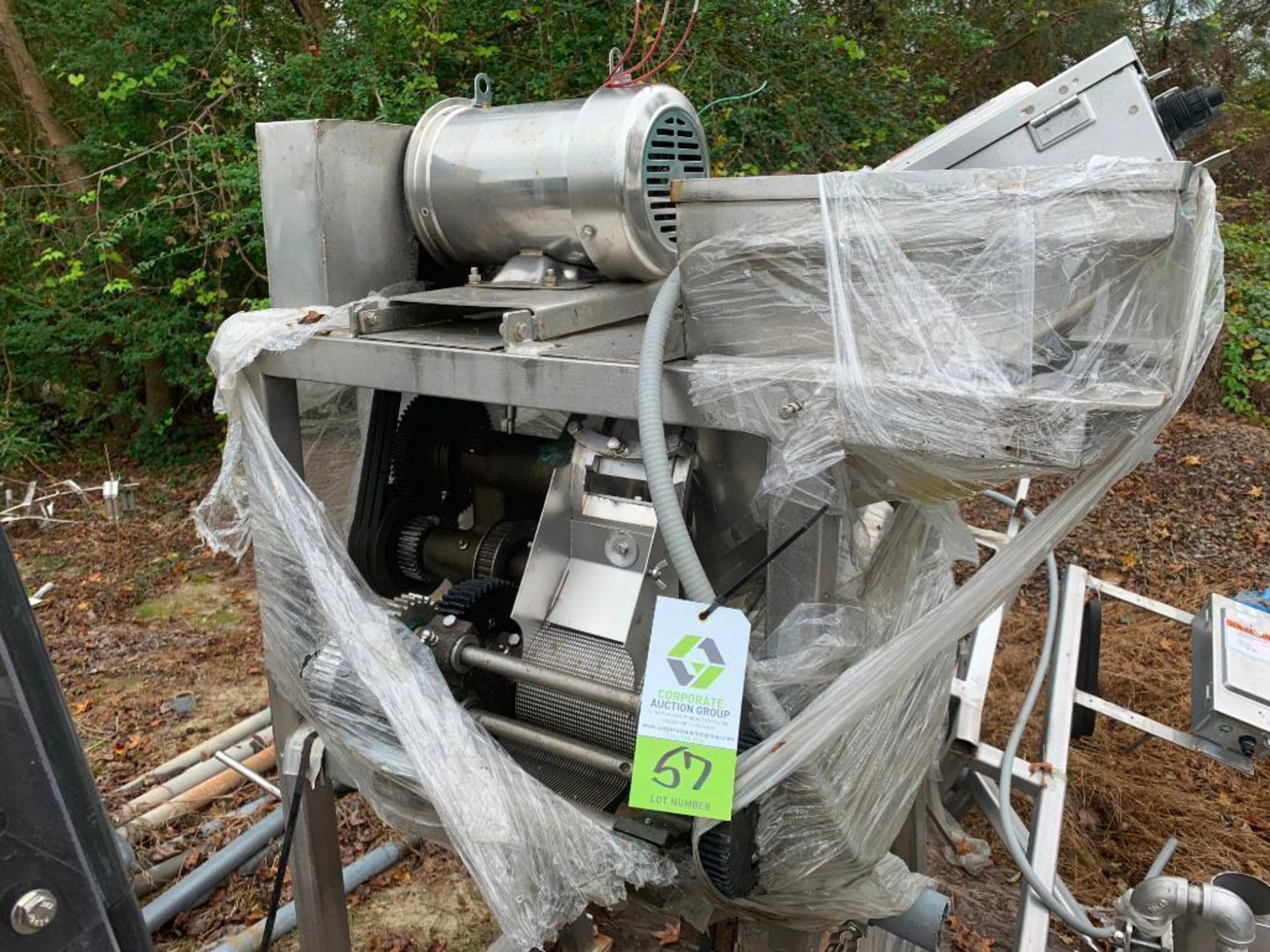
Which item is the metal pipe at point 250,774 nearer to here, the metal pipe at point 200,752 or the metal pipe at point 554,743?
the metal pipe at point 200,752

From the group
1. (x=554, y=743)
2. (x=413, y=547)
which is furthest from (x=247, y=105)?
(x=554, y=743)

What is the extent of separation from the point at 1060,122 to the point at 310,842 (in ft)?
5.23

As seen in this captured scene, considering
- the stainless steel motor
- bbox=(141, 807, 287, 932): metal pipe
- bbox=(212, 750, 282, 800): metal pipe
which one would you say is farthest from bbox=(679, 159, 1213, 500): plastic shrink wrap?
bbox=(212, 750, 282, 800): metal pipe

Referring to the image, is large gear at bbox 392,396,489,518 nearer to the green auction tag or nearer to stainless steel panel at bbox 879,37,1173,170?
the green auction tag

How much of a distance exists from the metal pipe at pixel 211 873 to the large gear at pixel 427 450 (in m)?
0.88

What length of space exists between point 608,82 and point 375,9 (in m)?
3.18

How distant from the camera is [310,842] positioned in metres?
1.61

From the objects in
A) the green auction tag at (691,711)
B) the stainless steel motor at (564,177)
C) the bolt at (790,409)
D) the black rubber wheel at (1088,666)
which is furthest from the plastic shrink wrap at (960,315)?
the black rubber wheel at (1088,666)

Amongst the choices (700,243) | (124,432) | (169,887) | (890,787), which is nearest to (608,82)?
(700,243)

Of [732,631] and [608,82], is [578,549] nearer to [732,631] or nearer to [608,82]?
[732,631]

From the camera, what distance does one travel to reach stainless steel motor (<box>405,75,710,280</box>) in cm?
136

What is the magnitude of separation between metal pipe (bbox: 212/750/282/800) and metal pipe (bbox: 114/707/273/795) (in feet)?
0.51

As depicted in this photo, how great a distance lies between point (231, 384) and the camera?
144 centimetres

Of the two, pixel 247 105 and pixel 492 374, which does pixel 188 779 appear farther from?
pixel 247 105
